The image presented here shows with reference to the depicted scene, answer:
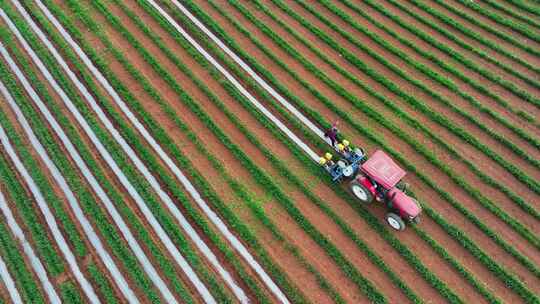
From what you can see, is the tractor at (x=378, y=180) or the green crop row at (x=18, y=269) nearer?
the green crop row at (x=18, y=269)

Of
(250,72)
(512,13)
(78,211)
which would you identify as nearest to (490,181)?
(512,13)

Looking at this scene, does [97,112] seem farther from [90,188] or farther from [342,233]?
[342,233]

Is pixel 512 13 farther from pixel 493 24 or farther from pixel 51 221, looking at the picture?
pixel 51 221

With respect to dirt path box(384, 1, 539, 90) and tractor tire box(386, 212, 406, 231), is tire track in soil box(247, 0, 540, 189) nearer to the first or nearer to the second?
dirt path box(384, 1, 539, 90)

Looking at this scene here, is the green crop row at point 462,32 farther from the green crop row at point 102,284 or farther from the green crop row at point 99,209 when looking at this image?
the green crop row at point 102,284

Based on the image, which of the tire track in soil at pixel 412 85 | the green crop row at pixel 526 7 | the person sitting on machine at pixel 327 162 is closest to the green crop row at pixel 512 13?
the green crop row at pixel 526 7

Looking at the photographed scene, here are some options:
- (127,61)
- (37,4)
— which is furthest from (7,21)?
(127,61)

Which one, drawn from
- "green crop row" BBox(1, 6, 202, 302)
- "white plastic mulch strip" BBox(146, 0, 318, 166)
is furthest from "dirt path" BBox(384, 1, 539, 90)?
"green crop row" BBox(1, 6, 202, 302)
